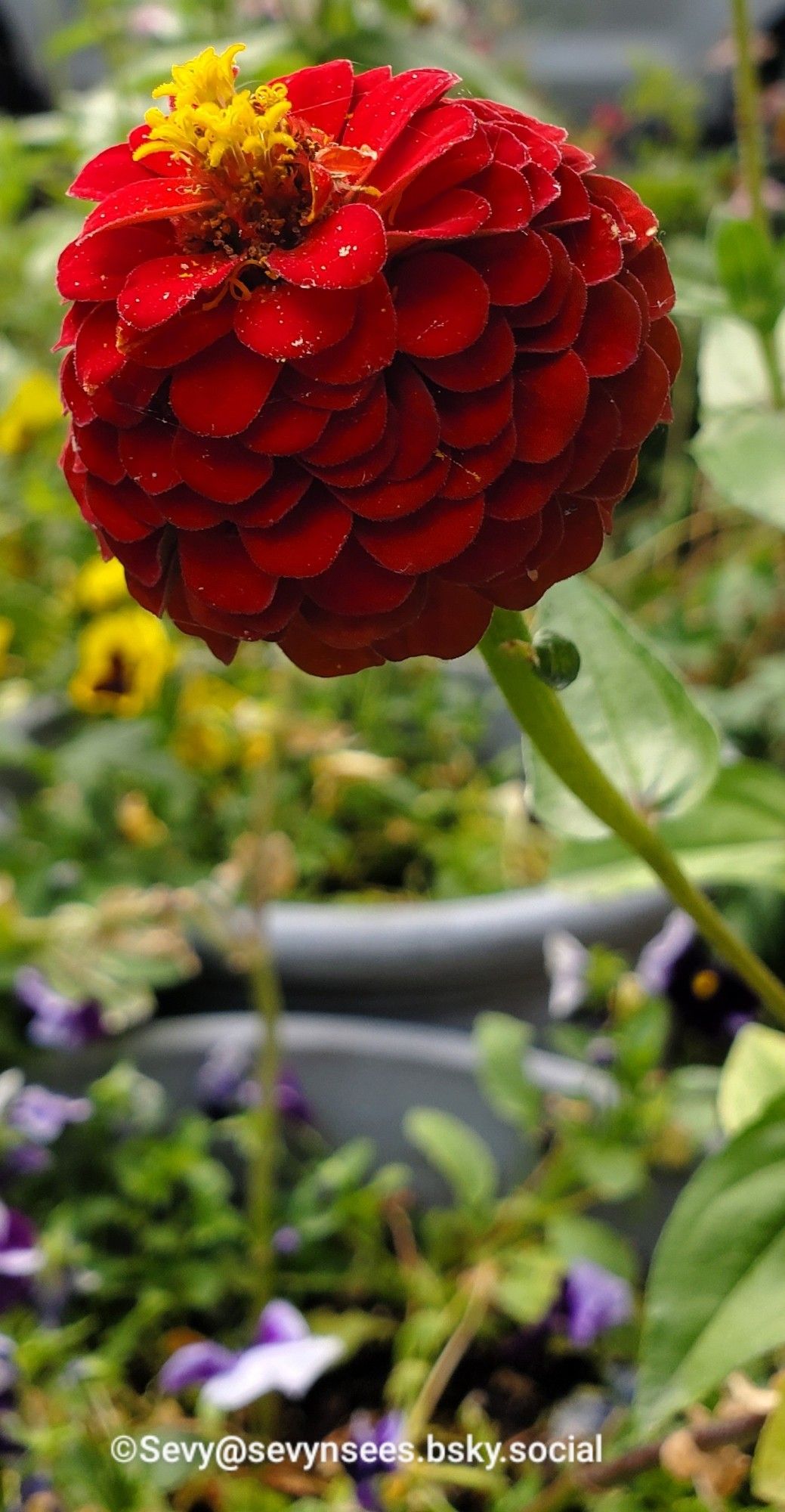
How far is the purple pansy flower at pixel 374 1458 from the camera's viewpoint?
1.23 feet

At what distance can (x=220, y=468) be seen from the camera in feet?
0.57

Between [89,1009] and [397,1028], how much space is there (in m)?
0.15

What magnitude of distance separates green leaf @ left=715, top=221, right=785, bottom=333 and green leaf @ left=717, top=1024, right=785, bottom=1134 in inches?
9.3

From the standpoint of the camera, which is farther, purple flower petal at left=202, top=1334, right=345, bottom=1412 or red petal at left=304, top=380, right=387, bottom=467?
purple flower petal at left=202, top=1334, right=345, bottom=1412

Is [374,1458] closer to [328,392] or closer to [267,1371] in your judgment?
[267,1371]

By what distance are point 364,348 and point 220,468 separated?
3 cm

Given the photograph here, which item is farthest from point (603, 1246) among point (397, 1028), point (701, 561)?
point (701, 561)

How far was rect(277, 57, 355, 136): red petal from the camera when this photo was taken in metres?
0.20

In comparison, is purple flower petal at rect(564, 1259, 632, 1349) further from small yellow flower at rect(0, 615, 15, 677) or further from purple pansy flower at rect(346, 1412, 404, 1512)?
small yellow flower at rect(0, 615, 15, 677)

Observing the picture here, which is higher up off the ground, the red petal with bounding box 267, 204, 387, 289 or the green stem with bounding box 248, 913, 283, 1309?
the red petal with bounding box 267, 204, 387, 289

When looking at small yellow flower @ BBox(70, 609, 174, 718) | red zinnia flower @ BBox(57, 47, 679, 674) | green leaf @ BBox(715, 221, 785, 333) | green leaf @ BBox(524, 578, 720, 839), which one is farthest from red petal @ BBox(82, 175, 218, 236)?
small yellow flower @ BBox(70, 609, 174, 718)

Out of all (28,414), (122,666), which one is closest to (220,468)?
(122,666)

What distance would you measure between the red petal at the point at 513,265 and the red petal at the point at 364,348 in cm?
2

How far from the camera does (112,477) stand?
0.18 meters
